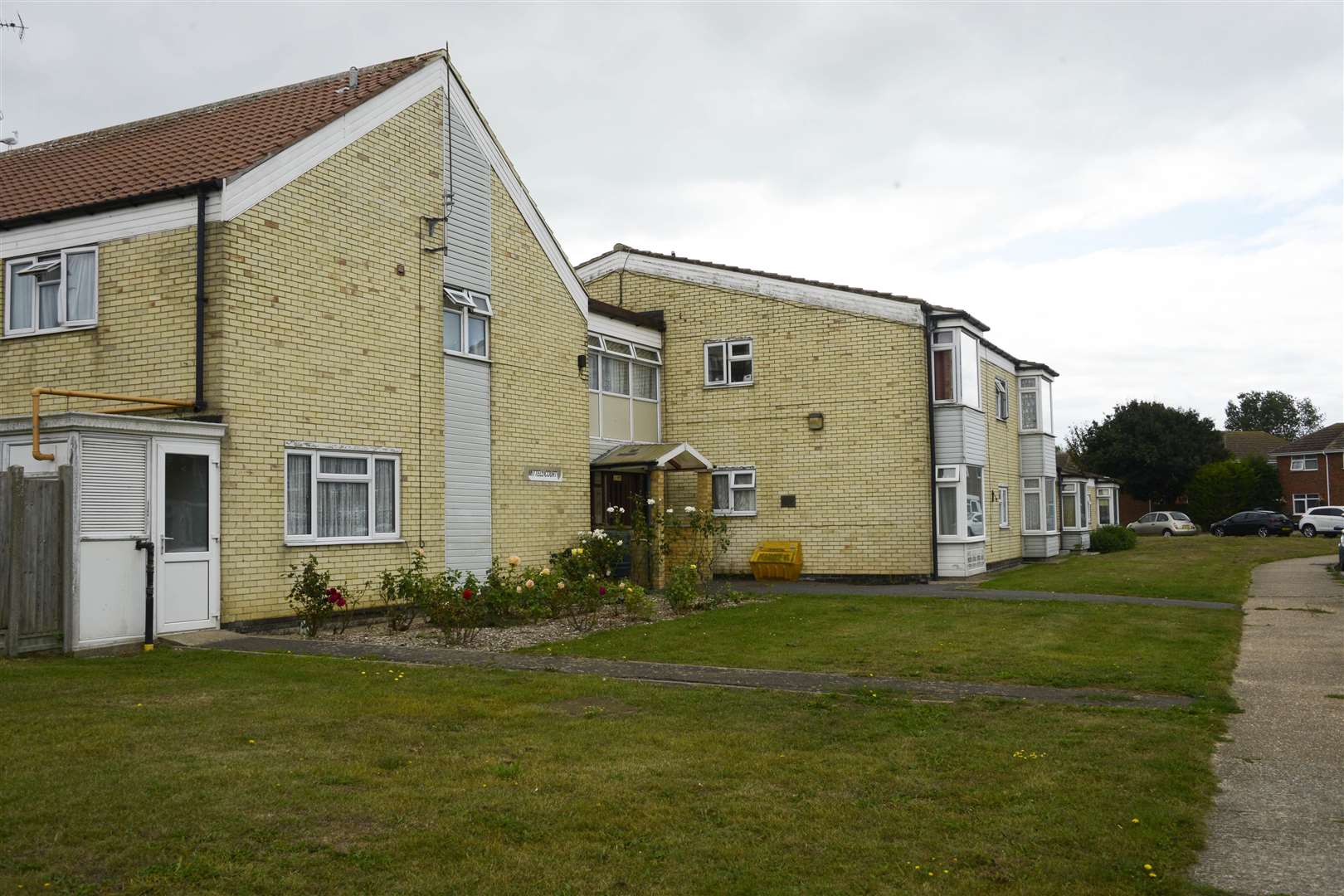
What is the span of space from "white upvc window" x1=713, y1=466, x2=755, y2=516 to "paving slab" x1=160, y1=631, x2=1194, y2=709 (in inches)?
526

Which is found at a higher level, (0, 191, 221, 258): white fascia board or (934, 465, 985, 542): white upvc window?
(0, 191, 221, 258): white fascia board

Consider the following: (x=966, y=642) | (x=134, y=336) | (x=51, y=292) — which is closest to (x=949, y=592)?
(x=966, y=642)

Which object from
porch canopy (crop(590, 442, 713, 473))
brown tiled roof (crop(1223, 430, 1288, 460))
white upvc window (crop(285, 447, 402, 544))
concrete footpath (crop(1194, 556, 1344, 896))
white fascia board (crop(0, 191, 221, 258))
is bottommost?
concrete footpath (crop(1194, 556, 1344, 896))

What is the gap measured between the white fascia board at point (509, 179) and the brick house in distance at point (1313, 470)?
60.0 metres

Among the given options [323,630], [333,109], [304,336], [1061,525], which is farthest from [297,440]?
[1061,525]

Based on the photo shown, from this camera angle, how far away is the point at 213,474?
13.5m

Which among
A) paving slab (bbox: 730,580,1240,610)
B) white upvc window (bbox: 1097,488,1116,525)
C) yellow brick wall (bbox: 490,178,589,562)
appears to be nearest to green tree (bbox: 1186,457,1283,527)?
white upvc window (bbox: 1097,488,1116,525)

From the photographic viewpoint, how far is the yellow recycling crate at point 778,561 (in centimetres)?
2414

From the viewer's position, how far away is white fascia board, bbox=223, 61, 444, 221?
46.9 ft

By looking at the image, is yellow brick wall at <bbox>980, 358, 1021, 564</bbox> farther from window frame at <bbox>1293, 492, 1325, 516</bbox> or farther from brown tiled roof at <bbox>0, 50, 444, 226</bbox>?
window frame at <bbox>1293, 492, 1325, 516</bbox>

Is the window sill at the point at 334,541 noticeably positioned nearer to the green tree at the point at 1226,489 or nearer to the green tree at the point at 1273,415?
the green tree at the point at 1226,489

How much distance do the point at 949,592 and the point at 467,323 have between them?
32.8ft

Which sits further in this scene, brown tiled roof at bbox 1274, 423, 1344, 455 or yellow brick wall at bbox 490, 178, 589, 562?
brown tiled roof at bbox 1274, 423, 1344, 455

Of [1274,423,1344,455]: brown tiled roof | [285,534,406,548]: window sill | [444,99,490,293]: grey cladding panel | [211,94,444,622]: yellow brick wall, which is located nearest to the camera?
[211,94,444,622]: yellow brick wall
